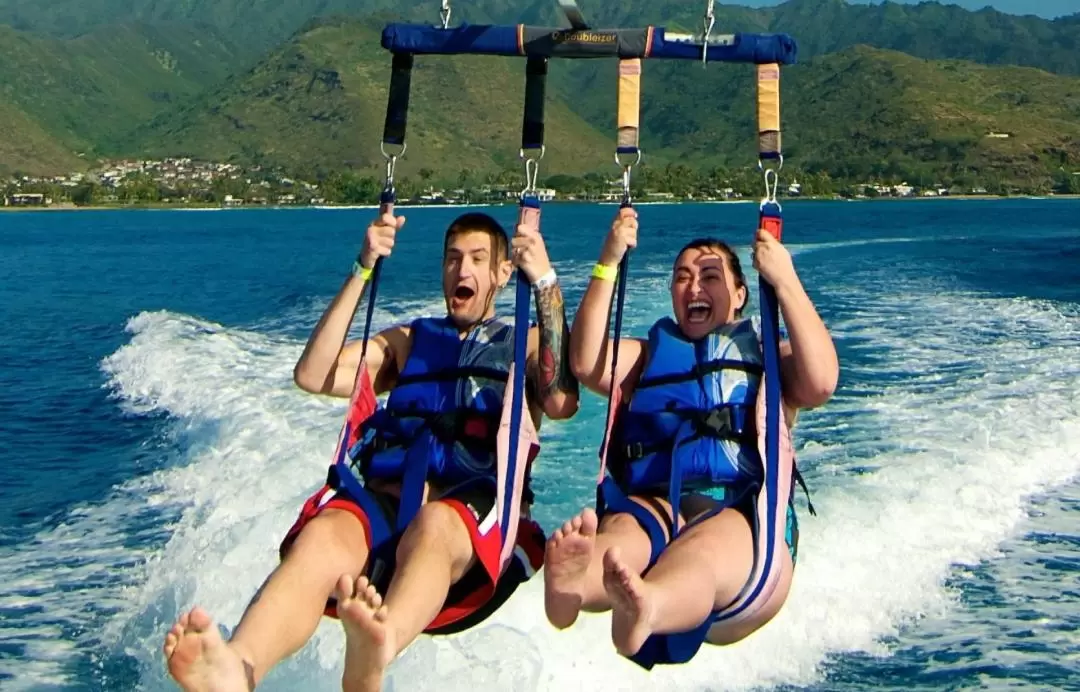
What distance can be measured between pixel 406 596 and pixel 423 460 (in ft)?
2.34

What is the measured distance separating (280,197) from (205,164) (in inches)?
1472

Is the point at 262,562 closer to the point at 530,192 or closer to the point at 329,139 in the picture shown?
the point at 530,192

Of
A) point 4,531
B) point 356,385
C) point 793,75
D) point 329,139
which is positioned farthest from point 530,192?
point 793,75

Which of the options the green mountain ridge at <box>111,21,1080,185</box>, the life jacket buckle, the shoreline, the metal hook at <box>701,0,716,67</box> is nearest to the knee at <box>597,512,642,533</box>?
the life jacket buckle

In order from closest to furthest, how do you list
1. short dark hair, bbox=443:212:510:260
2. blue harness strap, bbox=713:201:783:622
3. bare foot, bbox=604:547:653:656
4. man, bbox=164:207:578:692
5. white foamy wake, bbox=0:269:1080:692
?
1. bare foot, bbox=604:547:653:656
2. man, bbox=164:207:578:692
3. blue harness strap, bbox=713:201:783:622
4. short dark hair, bbox=443:212:510:260
5. white foamy wake, bbox=0:269:1080:692

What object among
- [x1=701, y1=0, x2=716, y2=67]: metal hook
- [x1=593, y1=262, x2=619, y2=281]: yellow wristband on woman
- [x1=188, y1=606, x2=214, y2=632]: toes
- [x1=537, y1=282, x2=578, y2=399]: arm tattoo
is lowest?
[x1=188, y1=606, x2=214, y2=632]: toes

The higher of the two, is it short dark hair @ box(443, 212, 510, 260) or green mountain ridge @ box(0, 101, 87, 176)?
green mountain ridge @ box(0, 101, 87, 176)

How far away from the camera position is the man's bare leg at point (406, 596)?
3.37 meters

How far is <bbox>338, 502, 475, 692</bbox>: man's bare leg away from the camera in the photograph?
3365mm

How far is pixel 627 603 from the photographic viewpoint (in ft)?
11.9

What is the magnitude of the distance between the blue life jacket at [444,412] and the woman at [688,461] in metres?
0.36

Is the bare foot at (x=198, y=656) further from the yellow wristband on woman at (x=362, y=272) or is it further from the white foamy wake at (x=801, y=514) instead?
the white foamy wake at (x=801, y=514)

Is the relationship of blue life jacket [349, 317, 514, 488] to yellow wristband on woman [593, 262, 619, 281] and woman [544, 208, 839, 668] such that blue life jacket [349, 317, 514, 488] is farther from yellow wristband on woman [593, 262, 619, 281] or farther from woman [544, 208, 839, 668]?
yellow wristband on woman [593, 262, 619, 281]

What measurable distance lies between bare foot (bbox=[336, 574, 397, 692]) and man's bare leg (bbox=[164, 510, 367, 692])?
0.25 m
